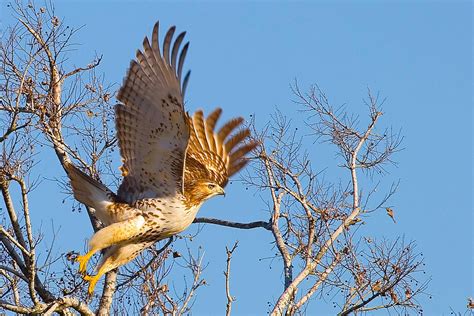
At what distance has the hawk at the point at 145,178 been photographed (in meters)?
8.52

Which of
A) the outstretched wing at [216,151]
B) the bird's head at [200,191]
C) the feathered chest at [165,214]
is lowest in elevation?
the feathered chest at [165,214]

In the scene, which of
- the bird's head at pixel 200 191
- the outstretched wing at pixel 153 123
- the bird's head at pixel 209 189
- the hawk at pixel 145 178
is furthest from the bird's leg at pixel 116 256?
the bird's head at pixel 209 189

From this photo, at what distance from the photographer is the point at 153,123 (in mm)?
8703

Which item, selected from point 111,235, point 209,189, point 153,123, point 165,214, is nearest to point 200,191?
point 209,189

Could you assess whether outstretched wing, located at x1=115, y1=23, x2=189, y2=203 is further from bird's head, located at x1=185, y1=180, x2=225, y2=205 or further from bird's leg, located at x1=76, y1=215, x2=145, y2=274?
bird's leg, located at x1=76, y1=215, x2=145, y2=274

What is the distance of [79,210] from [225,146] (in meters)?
1.64

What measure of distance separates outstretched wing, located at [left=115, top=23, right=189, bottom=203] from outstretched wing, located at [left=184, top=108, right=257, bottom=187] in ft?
2.51

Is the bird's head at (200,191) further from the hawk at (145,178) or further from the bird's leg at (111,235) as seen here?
the bird's leg at (111,235)

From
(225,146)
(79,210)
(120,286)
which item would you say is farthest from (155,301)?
(225,146)

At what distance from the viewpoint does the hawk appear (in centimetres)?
852

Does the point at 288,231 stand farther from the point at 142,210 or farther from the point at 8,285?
the point at 8,285

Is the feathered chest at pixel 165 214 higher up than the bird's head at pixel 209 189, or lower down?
lower down

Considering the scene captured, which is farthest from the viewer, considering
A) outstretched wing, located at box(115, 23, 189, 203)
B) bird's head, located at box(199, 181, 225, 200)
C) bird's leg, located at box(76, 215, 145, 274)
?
bird's head, located at box(199, 181, 225, 200)

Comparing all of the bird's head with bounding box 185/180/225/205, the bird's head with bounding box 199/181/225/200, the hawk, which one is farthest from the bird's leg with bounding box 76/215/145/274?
the bird's head with bounding box 199/181/225/200
